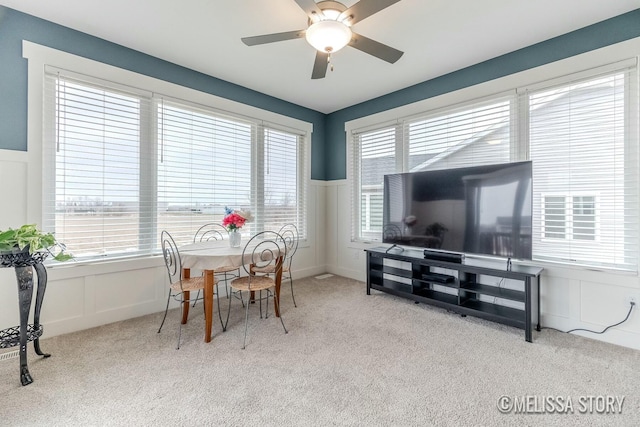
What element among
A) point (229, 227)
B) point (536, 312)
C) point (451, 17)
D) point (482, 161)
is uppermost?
point (451, 17)

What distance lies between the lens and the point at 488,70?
10.4ft

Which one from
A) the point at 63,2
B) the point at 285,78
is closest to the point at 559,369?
the point at 285,78

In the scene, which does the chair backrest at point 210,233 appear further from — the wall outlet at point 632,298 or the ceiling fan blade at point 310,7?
the wall outlet at point 632,298

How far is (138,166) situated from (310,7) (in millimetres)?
2339

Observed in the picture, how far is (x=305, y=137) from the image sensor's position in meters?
4.67

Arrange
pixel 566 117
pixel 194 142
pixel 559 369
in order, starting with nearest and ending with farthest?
pixel 559 369 → pixel 566 117 → pixel 194 142

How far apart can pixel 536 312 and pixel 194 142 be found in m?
4.02

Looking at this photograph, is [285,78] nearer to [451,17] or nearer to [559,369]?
[451,17]

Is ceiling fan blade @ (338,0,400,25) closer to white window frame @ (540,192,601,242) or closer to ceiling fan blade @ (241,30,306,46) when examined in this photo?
ceiling fan blade @ (241,30,306,46)

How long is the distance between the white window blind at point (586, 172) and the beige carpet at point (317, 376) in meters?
0.83

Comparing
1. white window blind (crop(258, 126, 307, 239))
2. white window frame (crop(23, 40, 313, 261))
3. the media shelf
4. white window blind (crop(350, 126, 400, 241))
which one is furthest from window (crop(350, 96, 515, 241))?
white window frame (crop(23, 40, 313, 261))

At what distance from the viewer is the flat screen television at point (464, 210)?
2.65 m

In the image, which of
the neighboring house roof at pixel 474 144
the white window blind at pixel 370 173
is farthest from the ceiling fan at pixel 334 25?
the white window blind at pixel 370 173

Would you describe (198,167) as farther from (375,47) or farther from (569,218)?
(569,218)
